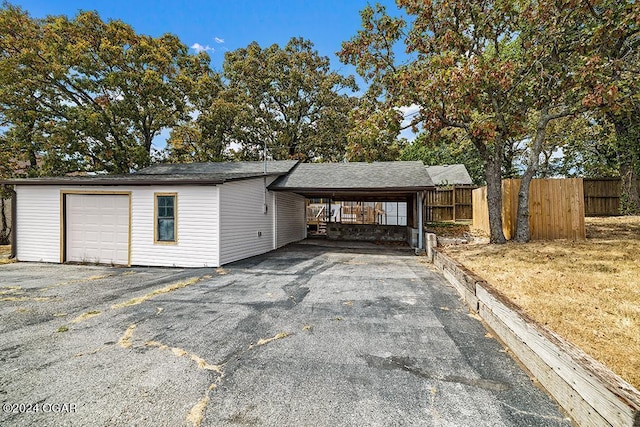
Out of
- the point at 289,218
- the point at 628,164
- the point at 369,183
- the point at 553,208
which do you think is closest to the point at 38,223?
the point at 289,218

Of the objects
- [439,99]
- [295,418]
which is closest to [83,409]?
[295,418]

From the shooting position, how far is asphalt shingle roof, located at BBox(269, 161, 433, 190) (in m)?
11.2

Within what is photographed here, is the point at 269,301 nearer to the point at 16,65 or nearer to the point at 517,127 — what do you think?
the point at 517,127

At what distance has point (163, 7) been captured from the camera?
13516mm

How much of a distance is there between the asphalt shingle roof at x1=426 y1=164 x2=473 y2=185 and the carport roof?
25.2ft

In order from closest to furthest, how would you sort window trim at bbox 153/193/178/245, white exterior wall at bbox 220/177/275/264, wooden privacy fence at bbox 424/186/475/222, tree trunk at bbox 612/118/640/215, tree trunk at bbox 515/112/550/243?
window trim at bbox 153/193/178/245 < white exterior wall at bbox 220/177/275/264 < tree trunk at bbox 515/112/550/243 < tree trunk at bbox 612/118/640/215 < wooden privacy fence at bbox 424/186/475/222

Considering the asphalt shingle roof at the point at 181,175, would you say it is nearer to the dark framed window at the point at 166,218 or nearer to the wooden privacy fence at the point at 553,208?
the dark framed window at the point at 166,218

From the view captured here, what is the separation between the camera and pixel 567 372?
2.43 metres

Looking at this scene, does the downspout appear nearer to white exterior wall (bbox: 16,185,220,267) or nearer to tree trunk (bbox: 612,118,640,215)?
white exterior wall (bbox: 16,185,220,267)

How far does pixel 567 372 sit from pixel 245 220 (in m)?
9.10

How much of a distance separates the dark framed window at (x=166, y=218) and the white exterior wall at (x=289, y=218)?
4578 millimetres

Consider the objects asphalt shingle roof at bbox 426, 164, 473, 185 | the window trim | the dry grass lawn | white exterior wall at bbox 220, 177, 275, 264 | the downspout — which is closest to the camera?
the dry grass lawn

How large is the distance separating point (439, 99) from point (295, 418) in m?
8.46

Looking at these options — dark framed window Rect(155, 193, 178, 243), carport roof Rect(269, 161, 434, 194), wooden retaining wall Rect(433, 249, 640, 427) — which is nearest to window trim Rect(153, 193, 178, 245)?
dark framed window Rect(155, 193, 178, 243)
